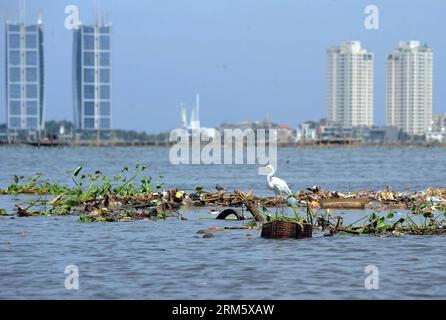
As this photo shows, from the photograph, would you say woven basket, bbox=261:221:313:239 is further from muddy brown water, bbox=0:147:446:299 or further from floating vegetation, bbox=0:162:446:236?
floating vegetation, bbox=0:162:446:236

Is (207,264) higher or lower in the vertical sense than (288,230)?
lower

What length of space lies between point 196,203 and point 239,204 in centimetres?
135

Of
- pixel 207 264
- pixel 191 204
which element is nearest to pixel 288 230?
pixel 207 264

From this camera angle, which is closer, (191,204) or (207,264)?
(207,264)

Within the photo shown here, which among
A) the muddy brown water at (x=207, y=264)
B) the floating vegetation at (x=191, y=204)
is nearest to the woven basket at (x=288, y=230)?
the muddy brown water at (x=207, y=264)

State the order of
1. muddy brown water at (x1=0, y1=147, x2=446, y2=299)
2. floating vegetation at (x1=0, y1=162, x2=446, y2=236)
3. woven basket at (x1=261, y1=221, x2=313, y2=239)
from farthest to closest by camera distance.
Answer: floating vegetation at (x1=0, y1=162, x2=446, y2=236) < woven basket at (x1=261, y1=221, x2=313, y2=239) < muddy brown water at (x1=0, y1=147, x2=446, y2=299)

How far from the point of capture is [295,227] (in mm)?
18859

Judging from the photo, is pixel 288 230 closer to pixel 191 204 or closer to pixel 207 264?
pixel 207 264

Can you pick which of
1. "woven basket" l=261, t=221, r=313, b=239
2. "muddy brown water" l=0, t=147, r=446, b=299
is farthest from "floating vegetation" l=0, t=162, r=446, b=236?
"woven basket" l=261, t=221, r=313, b=239

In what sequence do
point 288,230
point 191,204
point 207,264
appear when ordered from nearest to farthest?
point 207,264 → point 288,230 → point 191,204

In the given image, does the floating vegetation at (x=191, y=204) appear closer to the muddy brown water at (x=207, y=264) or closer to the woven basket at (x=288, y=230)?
the muddy brown water at (x=207, y=264)

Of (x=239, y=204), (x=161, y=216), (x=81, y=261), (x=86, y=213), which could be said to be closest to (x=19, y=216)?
(x=86, y=213)
